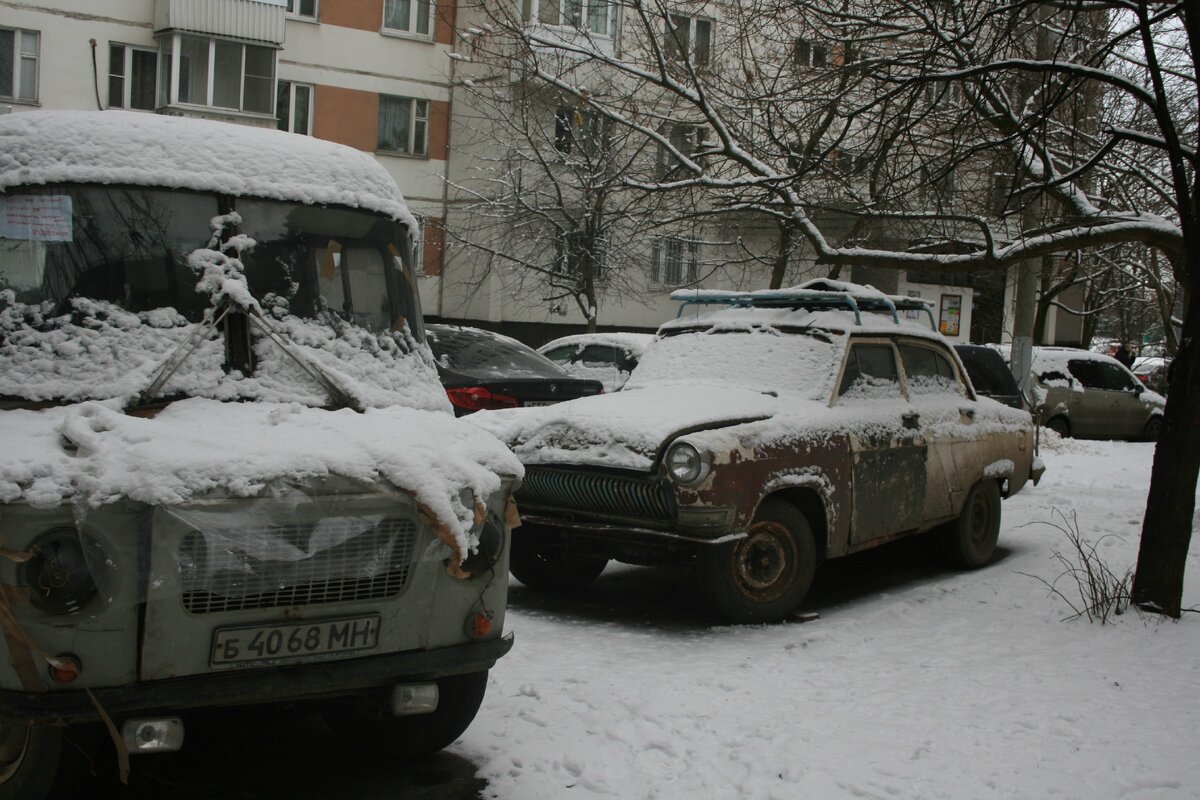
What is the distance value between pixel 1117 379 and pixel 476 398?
15849 millimetres

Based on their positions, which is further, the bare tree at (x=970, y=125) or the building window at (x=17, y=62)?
the building window at (x=17, y=62)

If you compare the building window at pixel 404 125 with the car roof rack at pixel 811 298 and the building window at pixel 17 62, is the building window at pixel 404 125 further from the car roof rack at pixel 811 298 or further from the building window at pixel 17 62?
the car roof rack at pixel 811 298

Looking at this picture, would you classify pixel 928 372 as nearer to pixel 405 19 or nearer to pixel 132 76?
pixel 132 76

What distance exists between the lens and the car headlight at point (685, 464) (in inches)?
253

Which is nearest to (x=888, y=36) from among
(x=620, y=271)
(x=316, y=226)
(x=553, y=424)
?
(x=553, y=424)

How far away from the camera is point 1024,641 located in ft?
21.3

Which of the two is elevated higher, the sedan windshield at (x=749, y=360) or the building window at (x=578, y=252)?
the building window at (x=578, y=252)

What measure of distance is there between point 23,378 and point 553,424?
3.50 m

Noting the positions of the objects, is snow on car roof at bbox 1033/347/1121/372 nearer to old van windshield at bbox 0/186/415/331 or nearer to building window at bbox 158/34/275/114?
building window at bbox 158/34/275/114

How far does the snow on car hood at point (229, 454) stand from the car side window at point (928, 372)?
4807mm

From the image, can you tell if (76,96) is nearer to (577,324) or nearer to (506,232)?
(506,232)

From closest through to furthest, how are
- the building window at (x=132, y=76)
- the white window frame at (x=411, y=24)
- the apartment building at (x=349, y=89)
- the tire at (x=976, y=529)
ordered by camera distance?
1. the tire at (x=976, y=529)
2. the apartment building at (x=349, y=89)
3. the building window at (x=132, y=76)
4. the white window frame at (x=411, y=24)

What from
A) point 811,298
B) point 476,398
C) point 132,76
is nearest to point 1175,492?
point 811,298

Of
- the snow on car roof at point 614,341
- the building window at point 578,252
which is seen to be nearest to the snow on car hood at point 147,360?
the snow on car roof at point 614,341
